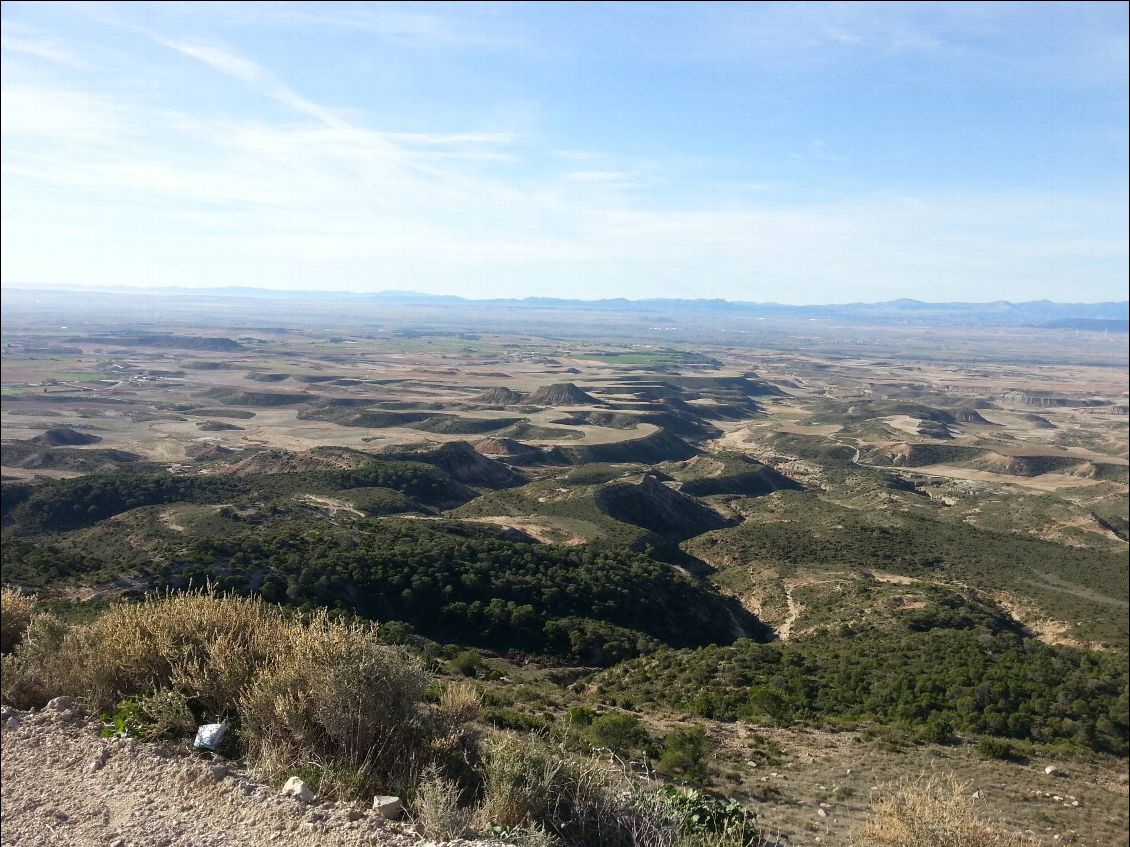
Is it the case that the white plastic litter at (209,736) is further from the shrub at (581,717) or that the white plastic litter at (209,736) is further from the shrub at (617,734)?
the shrub at (581,717)

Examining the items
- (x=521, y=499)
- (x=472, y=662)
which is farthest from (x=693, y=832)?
(x=521, y=499)

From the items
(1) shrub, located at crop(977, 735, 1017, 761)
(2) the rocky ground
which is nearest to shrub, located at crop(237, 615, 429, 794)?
(2) the rocky ground

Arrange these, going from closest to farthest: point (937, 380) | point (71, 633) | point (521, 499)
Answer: point (71, 633), point (521, 499), point (937, 380)

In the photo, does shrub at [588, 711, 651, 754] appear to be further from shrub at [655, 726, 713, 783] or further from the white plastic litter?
the white plastic litter

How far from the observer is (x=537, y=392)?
11700cm

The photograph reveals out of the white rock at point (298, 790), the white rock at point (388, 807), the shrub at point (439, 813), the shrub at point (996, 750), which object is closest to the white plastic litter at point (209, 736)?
the white rock at point (298, 790)

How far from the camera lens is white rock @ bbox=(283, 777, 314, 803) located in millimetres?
7055

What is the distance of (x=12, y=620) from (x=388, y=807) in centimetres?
1107

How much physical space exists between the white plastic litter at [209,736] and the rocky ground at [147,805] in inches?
4.4

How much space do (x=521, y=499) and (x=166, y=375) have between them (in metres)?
116

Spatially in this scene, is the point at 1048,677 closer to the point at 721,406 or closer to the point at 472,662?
the point at 472,662

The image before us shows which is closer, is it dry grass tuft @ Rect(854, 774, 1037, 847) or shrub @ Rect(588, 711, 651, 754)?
dry grass tuft @ Rect(854, 774, 1037, 847)

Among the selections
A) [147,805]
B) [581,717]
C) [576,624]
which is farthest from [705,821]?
[576,624]

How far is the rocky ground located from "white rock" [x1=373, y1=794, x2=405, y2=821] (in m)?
0.10
